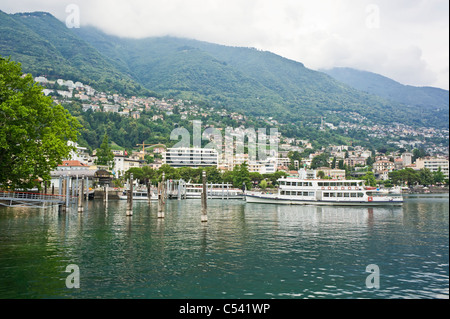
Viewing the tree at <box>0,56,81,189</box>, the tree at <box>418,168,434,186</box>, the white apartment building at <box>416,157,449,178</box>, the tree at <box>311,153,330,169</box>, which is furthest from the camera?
the tree at <box>311,153,330,169</box>

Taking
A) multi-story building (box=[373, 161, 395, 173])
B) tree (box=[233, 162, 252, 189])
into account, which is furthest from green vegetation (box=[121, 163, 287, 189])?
multi-story building (box=[373, 161, 395, 173])

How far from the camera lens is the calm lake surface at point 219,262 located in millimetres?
14055

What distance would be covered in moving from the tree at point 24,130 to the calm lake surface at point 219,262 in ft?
15.6

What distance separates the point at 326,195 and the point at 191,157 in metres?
105

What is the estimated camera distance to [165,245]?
23016 millimetres

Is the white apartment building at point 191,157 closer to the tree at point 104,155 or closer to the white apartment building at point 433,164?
the tree at point 104,155

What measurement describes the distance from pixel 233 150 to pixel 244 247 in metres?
155

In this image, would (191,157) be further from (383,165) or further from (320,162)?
(383,165)

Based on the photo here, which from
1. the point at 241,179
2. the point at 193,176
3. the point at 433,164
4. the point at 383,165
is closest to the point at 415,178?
the point at 433,164

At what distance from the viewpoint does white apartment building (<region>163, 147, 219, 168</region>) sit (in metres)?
158

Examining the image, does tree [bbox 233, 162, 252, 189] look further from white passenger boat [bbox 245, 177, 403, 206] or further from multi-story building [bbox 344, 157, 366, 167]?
multi-story building [bbox 344, 157, 366, 167]

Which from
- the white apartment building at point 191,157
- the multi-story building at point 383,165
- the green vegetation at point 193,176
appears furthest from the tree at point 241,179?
the multi-story building at point 383,165

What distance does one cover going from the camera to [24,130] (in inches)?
947

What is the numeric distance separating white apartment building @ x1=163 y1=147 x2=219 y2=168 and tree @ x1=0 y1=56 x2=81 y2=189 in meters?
129
